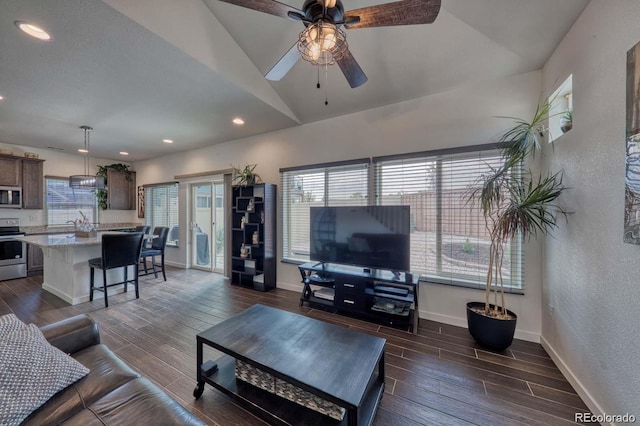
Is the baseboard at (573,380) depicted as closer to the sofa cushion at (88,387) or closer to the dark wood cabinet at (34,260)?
the sofa cushion at (88,387)

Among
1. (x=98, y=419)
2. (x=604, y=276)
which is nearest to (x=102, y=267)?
(x=98, y=419)

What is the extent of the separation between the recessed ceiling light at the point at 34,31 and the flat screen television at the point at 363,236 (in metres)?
3.03

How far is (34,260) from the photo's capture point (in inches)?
191

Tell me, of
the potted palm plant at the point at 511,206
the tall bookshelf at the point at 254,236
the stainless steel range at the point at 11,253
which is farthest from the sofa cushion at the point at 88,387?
the stainless steel range at the point at 11,253

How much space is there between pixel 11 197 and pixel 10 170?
0.54 m

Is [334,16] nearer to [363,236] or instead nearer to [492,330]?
[363,236]

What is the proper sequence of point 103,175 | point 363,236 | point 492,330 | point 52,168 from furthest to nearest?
point 103,175 → point 52,168 → point 363,236 → point 492,330

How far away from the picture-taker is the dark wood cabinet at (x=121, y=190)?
6234 mm

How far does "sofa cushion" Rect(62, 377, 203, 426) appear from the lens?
100cm

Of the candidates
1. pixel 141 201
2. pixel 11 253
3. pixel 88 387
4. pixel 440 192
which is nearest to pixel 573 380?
pixel 440 192

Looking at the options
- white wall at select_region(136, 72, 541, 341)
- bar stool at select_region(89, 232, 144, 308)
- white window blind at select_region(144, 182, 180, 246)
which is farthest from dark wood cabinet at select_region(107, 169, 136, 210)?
white wall at select_region(136, 72, 541, 341)

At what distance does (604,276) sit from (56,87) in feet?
17.9

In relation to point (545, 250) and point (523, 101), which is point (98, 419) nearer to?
point (545, 250)

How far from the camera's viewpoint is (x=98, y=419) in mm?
1013
